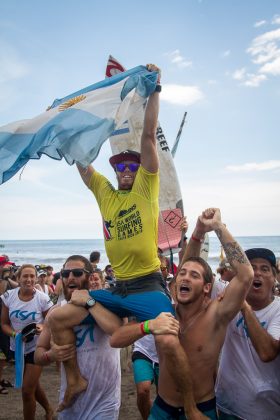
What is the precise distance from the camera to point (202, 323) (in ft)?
10.5

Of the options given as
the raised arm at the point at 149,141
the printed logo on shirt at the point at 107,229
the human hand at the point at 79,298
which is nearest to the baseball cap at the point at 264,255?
the raised arm at the point at 149,141

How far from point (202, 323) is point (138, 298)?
1.83 ft

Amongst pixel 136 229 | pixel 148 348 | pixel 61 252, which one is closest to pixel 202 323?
pixel 136 229

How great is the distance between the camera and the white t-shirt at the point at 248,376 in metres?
3.13

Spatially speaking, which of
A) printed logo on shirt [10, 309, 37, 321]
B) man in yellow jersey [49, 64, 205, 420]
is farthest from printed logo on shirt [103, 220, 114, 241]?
printed logo on shirt [10, 309, 37, 321]

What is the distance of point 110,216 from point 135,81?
4.13 feet

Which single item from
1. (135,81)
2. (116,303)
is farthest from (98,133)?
(116,303)

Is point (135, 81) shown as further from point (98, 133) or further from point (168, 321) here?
point (168, 321)

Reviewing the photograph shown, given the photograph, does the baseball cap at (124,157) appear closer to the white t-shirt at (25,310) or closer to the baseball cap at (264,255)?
the baseball cap at (264,255)

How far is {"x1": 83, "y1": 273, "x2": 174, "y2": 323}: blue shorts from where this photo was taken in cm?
334

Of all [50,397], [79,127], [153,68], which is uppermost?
[153,68]

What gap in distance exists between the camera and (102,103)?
3.87 m

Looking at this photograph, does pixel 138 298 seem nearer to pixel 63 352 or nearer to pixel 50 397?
pixel 63 352

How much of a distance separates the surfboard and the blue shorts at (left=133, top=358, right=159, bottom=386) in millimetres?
1478
